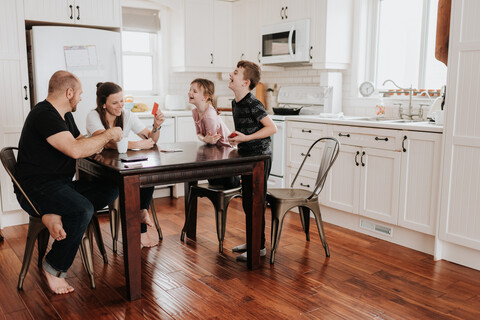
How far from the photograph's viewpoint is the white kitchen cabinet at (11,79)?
12.9 feet

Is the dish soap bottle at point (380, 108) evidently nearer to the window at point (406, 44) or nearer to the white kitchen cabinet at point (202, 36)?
the window at point (406, 44)

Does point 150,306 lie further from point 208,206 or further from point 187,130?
point 187,130

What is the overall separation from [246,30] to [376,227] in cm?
289

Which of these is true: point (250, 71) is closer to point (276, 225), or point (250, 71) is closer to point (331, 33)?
point (276, 225)

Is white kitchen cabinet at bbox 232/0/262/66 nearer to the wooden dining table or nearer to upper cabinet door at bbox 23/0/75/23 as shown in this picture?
upper cabinet door at bbox 23/0/75/23

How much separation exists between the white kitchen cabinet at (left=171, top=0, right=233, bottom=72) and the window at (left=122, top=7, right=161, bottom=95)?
239 mm

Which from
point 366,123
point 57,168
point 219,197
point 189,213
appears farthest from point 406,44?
point 57,168

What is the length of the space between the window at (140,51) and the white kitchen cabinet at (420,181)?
3.28 metres

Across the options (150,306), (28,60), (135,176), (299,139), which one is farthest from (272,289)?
(28,60)

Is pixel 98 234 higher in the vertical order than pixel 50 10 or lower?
lower

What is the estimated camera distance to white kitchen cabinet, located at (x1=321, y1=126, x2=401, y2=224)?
361 cm

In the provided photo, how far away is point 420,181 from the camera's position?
3.41m

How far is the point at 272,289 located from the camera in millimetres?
2754

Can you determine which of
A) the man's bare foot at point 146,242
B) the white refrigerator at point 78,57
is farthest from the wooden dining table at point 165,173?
the white refrigerator at point 78,57
